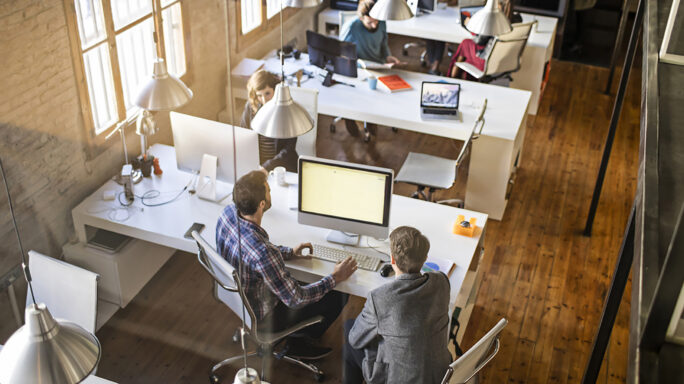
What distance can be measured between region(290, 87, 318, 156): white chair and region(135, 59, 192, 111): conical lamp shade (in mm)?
1258

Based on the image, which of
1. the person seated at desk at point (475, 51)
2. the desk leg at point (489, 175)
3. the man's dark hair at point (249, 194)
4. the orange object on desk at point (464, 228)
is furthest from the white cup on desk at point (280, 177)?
the person seated at desk at point (475, 51)

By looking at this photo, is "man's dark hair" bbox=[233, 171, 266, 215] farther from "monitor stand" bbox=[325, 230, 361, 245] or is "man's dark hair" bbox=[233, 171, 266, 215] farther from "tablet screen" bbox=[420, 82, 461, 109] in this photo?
"tablet screen" bbox=[420, 82, 461, 109]

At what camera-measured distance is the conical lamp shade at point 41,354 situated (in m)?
1.76

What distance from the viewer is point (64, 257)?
13.4ft

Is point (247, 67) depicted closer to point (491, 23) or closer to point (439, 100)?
point (439, 100)

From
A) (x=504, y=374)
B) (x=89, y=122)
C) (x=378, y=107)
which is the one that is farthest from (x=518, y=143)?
(x=89, y=122)

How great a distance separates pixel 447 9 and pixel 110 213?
5.01m

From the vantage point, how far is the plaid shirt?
10.5 ft

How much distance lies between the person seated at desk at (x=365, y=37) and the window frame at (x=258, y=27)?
0.89 m

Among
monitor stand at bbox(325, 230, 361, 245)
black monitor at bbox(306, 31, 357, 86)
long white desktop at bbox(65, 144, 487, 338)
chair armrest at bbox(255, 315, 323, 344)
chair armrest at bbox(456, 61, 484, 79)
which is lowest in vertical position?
chair armrest at bbox(255, 315, 323, 344)

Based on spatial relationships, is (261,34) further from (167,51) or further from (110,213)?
(110,213)

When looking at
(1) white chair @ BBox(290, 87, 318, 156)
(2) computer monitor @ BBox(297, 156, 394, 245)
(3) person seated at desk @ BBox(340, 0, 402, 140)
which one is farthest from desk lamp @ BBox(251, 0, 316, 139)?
(3) person seated at desk @ BBox(340, 0, 402, 140)

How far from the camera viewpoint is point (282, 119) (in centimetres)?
332

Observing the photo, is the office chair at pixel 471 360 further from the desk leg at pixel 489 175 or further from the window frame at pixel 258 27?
the window frame at pixel 258 27
